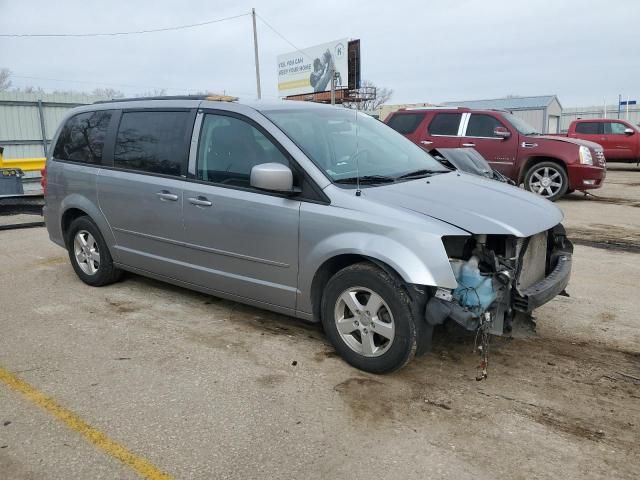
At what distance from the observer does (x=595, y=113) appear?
4403cm

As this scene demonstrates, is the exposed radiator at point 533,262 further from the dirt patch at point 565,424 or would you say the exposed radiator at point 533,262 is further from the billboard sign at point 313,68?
the billboard sign at point 313,68

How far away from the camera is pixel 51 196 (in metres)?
5.84

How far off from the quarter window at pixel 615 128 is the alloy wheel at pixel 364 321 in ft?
61.2

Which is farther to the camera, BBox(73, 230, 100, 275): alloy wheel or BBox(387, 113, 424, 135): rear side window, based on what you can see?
BBox(387, 113, 424, 135): rear side window

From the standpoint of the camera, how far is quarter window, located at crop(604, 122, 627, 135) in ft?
61.9

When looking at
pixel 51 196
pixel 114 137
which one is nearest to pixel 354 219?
pixel 114 137

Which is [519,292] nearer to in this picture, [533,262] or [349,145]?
[533,262]

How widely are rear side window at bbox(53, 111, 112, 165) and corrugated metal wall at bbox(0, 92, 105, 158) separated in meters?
12.4

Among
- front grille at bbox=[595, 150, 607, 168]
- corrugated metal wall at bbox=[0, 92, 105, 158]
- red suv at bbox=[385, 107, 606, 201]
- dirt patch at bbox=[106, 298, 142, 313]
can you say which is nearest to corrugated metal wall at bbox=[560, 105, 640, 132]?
front grille at bbox=[595, 150, 607, 168]

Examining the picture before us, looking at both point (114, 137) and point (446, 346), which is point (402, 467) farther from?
point (114, 137)

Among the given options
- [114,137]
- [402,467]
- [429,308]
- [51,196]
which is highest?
[114,137]

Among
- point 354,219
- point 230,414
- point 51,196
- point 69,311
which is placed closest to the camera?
point 230,414

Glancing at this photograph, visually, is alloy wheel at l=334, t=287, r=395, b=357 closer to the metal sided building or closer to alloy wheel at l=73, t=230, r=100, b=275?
alloy wheel at l=73, t=230, r=100, b=275

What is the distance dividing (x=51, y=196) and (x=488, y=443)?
4960 mm
